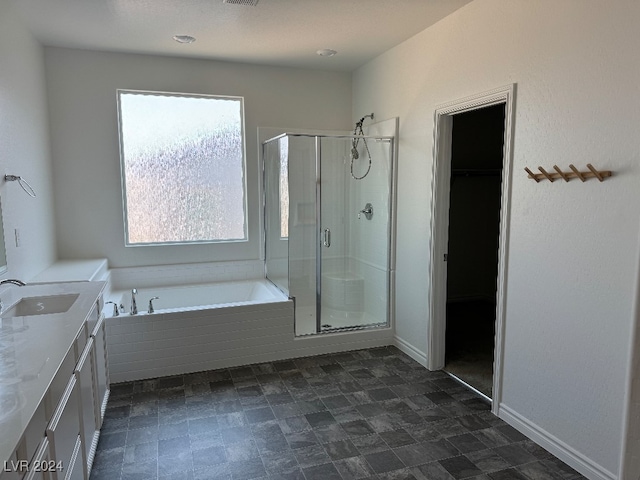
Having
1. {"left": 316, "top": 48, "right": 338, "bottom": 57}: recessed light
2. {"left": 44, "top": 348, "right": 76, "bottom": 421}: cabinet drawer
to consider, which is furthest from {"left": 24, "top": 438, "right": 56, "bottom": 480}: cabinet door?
{"left": 316, "top": 48, "right": 338, "bottom": 57}: recessed light

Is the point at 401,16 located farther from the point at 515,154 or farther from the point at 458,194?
the point at 458,194

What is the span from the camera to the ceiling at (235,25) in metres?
3.04

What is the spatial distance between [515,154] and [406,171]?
1.30m

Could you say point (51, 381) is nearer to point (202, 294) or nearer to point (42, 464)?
point (42, 464)

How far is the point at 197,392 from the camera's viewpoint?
331cm

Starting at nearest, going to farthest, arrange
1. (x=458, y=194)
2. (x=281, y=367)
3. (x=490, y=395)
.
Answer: (x=490, y=395), (x=281, y=367), (x=458, y=194)

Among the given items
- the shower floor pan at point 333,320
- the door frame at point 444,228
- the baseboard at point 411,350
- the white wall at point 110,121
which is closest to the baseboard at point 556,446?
the door frame at point 444,228

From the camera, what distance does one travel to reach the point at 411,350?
3975 mm

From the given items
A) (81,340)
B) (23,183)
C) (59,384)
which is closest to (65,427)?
(59,384)

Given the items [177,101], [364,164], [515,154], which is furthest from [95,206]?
[515,154]

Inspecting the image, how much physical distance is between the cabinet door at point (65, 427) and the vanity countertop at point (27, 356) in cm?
19

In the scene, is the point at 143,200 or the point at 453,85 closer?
the point at 453,85

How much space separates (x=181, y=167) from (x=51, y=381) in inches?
132

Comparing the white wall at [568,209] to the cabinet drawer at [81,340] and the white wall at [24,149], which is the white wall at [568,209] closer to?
the cabinet drawer at [81,340]
